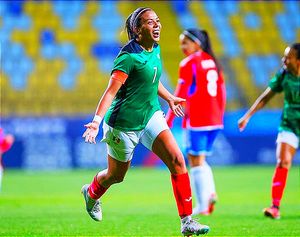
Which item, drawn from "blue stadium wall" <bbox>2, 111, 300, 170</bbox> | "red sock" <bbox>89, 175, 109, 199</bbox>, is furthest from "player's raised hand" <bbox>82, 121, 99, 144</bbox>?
"blue stadium wall" <bbox>2, 111, 300, 170</bbox>

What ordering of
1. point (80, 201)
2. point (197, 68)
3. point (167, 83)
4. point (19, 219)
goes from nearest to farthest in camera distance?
1. point (19, 219)
2. point (197, 68)
3. point (80, 201)
4. point (167, 83)

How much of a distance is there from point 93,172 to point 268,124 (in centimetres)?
514

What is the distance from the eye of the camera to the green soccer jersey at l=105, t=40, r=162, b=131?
7.54m

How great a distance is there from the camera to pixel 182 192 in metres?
7.54

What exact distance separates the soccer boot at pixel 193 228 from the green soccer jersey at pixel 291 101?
3.50 m

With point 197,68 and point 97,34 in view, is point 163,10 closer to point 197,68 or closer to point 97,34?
point 97,34

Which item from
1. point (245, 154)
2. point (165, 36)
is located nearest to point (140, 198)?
point (245, 154)

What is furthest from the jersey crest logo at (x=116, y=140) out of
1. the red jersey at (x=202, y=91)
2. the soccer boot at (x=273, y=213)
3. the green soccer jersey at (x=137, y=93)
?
the red jersey at (x=202, y=91)

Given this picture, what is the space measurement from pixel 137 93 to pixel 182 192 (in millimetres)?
1043

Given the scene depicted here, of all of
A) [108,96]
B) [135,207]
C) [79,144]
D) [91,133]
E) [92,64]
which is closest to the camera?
[91,133]

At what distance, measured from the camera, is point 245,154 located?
2241cm

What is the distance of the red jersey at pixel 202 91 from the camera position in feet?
37.5

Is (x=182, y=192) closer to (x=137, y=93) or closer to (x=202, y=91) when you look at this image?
(x=137, y=93)

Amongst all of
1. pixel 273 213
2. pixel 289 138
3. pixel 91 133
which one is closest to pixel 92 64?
pixel 289 138
